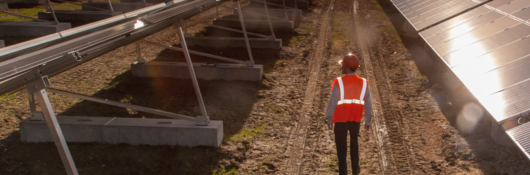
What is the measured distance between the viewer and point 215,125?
6586 mm

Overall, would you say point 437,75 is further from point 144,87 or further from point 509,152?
point 144,87

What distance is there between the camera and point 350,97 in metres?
5.01

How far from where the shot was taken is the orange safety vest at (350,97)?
16.4 feet

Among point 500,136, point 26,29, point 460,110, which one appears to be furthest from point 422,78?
point 26,29

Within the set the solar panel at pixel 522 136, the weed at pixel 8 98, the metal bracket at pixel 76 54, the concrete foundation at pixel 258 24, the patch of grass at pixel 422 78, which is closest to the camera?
the metal bracket at pixel 76 54

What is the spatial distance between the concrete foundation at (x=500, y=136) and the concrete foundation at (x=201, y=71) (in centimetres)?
617

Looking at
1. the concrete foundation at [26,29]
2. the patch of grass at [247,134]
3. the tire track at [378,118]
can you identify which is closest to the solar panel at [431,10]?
the tire track at [378,118]

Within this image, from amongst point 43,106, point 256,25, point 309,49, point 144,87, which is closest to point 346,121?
point 43,106

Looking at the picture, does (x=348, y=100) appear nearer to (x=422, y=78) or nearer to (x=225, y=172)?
(x=225, y=172)

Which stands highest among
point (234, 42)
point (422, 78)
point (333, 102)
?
point (333, 102)

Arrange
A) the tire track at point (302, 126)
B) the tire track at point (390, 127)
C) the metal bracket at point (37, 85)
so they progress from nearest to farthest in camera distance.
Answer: the metal bracket at point (37, 85) < the tire track at point (390, 127) < the tire track at point (302, 126)

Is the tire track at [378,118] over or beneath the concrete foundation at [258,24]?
beneath

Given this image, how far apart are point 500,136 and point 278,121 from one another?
4.34 metres

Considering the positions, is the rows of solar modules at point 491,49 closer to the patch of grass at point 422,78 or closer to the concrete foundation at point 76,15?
the patch of grass at point 422,78
